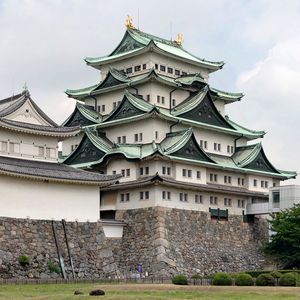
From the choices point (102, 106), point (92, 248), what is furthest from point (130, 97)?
point (92, 248)

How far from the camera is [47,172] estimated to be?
57.8 meters

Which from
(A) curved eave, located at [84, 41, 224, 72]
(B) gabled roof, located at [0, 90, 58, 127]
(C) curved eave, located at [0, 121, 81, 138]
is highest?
(A) curved eave, located at [84, 41, 224, 72]

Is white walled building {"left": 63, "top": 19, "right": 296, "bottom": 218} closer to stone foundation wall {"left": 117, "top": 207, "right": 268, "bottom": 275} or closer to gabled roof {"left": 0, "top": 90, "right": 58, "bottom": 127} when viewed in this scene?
stone foundation wall {"left": 117, "top": 207, "right": 268, "bottom": 275}

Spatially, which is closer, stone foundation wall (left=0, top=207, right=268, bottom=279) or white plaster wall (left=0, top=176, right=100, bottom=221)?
stone foundation wall (left=0, top=207, right=268, bottom=279)

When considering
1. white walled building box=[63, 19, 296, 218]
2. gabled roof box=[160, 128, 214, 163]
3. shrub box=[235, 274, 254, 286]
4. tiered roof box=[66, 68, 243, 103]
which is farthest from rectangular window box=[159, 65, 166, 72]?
shrub box=[235, 274, 254, 286]

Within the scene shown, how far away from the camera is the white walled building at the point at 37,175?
180 feet

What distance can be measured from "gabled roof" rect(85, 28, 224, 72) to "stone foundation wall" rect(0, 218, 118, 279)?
21.3 metres

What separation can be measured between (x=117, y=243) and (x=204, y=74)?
2379 centimetres

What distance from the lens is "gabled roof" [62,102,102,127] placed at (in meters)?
74.0

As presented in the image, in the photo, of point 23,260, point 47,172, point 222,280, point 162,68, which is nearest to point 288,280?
point 222,280

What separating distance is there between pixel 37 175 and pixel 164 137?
17.0m

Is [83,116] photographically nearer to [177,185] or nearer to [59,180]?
[177,185]

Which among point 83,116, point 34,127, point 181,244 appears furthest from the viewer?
point 83,116

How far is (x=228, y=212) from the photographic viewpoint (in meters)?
70.0
